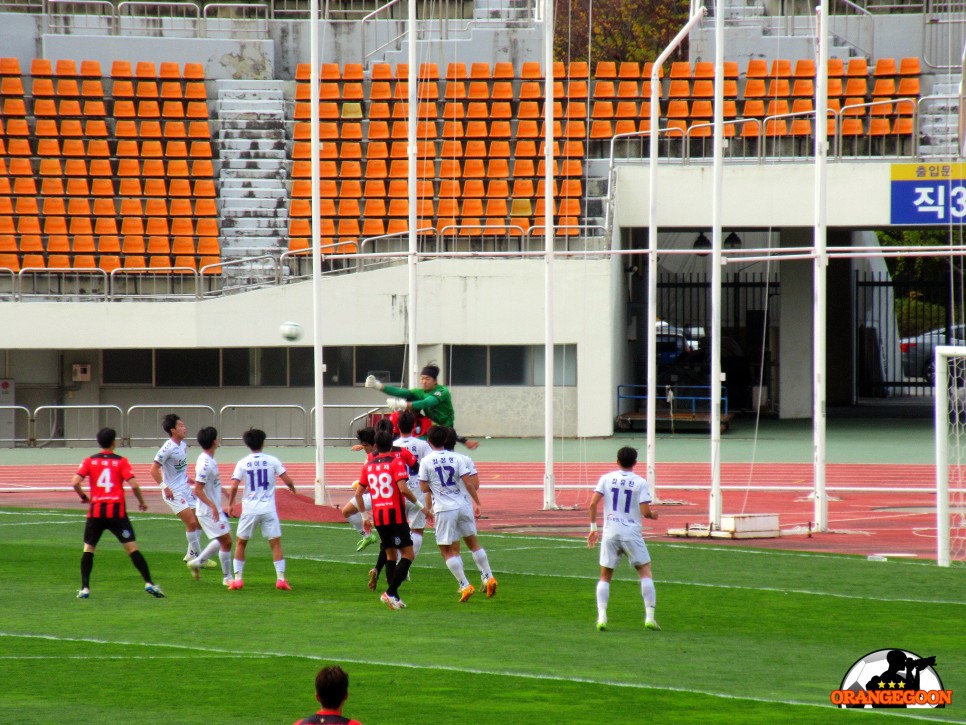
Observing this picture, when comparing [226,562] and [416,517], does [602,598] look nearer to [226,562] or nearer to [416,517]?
[416,517]

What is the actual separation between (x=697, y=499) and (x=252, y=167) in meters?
18.7

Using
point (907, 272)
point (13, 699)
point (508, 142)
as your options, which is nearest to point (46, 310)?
point (508, 142)

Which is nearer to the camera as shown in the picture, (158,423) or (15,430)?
(15,430)

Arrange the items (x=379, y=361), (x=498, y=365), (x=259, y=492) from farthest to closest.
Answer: (x=379, y=361)
(x=498, y=365)
(x=259, y=492)

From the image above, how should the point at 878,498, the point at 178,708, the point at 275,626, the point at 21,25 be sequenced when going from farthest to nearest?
the point at 21,25
the point at 878,498
the point at 275,626
the point at 178,708

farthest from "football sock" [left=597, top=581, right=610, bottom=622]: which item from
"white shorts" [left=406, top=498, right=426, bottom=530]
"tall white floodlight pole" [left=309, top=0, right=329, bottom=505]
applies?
"tall white floodlight pole" [left=309, top=0, right=329, bottom=505]

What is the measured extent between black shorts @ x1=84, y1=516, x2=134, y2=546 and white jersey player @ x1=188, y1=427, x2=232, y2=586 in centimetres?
97

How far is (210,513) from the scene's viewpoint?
13.7m

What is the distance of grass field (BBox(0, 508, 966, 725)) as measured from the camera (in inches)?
348

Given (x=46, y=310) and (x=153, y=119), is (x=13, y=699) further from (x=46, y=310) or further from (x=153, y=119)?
(x=153, y=119)

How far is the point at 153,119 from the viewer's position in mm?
35250

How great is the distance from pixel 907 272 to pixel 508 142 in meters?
22.2

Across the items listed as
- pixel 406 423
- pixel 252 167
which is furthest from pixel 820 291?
pixel 252 167

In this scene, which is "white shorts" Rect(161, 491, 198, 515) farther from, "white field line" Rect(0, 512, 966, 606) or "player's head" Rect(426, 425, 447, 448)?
"player's head" Rect(426, 425, 447, 448)
